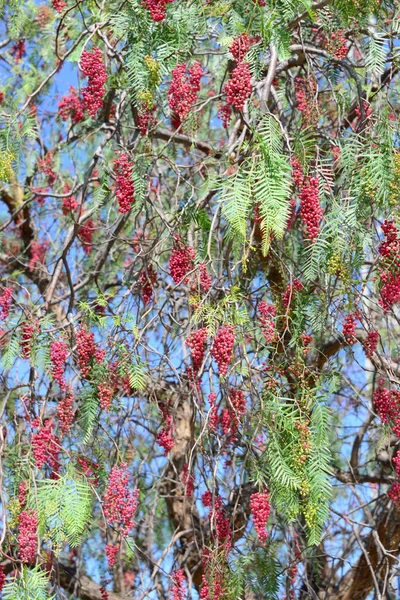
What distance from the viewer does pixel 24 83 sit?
510cm

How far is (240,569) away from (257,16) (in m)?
1.70

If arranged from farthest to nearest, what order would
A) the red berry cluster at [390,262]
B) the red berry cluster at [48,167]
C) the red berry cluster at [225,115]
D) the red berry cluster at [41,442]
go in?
the red berry cluster at [48,167]
the red berry cluster at [225,115]
the red berry cluster at [41,442]
the red berry cluster at [390,262]

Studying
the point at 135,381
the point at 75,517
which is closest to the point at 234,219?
the point at 135,381

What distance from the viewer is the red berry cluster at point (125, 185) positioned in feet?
9.79

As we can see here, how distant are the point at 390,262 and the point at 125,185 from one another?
35.4 inches

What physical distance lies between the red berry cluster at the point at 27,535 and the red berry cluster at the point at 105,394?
401 mm

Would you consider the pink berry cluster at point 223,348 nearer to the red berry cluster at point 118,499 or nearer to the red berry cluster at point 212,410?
the red berry cluster at point 212,410

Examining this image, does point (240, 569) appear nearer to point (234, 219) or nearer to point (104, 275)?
point (234, 219)

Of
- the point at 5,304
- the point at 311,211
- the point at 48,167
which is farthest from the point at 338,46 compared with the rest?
the point at 48,167

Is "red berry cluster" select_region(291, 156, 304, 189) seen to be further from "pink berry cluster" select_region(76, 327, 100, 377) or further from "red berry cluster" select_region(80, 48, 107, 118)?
"pink berry cluster" select_region(76, 327, 100, 377)

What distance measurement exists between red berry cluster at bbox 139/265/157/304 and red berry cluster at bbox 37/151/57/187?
71.6 inches

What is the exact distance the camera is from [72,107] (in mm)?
4883

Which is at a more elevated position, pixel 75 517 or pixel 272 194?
pixel 272 194

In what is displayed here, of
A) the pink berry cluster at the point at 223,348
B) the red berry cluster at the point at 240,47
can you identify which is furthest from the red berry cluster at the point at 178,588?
the red berry cluster at the point at 240,47
